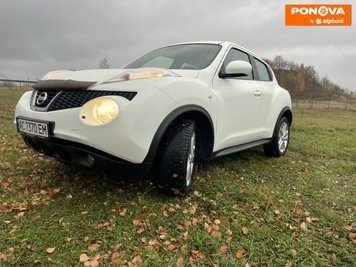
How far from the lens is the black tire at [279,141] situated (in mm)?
4680

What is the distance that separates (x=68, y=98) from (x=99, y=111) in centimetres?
35

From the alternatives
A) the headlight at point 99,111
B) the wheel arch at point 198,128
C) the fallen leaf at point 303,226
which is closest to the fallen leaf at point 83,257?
the wheel arch at point 198,128

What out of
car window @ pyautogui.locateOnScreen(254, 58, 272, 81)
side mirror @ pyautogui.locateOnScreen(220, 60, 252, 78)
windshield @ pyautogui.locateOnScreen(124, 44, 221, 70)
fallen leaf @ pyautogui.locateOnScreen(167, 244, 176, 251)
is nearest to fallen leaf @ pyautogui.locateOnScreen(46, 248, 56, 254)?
fallen leaf @ pyautogui.locateOnScreen(167, 244, 176, 251)

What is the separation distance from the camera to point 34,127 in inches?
101

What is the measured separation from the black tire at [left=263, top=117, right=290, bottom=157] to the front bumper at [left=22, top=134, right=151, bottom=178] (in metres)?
2.83

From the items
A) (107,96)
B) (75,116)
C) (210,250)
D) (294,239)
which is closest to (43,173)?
(75,116)

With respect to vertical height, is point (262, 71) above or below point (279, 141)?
above

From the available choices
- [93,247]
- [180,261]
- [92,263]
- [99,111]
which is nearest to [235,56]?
[99,111]

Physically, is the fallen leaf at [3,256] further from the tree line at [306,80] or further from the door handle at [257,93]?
the tree line at [306,80]

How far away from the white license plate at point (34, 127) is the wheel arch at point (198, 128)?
0.85 m

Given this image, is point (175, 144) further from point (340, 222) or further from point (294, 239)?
point (340, 222)

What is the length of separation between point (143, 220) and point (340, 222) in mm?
1735

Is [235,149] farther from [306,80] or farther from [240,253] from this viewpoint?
[306,80]

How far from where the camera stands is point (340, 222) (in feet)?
8.85
